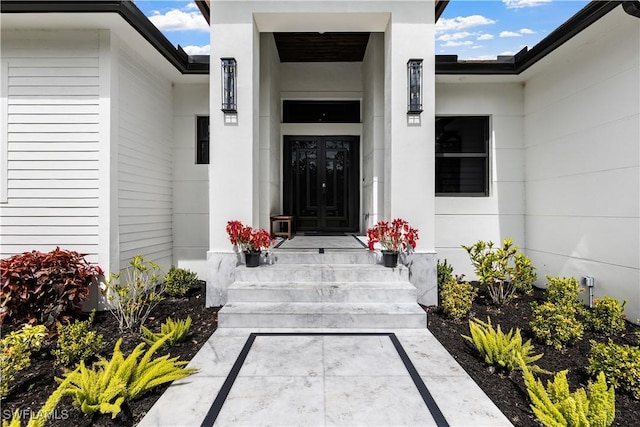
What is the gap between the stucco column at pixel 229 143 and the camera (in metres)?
4.32

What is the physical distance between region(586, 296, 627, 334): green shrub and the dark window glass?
5.11 m

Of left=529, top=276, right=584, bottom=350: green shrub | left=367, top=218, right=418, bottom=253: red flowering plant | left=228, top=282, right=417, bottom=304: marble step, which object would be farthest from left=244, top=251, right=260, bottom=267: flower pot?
left=529, top=276, right=584, bottom=350: green shrub

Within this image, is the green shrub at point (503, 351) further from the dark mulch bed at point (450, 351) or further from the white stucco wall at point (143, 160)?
the white stucco wall at point (143, 160)

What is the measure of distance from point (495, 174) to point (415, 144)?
2528 millimetres

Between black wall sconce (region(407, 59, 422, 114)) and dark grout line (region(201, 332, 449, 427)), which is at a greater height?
black wall sconce (region(407, 59, 422, 114))

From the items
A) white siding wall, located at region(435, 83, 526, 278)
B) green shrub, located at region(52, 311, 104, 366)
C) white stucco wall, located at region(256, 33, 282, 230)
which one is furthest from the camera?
white siding wall, located at region(435, 83, 526, 278)

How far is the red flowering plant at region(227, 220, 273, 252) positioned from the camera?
4180mm

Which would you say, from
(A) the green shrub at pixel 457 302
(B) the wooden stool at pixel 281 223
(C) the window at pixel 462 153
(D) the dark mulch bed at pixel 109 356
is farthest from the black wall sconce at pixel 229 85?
(C) the window at pixel 462 153

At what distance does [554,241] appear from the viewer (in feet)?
17.1

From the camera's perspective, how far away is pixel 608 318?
11.6 ft

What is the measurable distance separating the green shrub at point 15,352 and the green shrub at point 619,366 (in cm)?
464

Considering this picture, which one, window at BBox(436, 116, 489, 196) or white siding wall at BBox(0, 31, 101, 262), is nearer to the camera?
white siding wall at BBox(0, 31, 101, 262)

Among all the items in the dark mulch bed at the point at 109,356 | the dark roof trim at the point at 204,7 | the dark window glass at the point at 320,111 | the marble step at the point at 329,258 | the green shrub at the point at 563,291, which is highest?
the dark roof trim at the point at 204,7

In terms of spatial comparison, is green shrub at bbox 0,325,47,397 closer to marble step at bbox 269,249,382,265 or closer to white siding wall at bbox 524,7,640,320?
marble step at bbox 269,249,382,265
